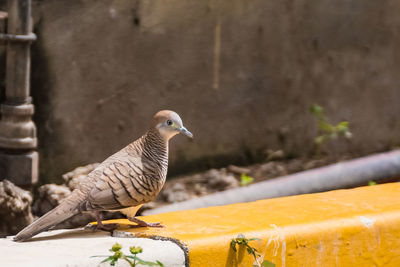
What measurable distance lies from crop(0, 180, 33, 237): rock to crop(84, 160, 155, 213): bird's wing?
159cm

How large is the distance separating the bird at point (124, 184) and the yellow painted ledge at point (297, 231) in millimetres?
127

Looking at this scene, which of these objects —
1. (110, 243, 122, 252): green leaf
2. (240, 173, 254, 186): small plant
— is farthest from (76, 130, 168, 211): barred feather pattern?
(240, 173, 254, 186): small plant

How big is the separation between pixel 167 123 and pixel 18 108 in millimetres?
1647

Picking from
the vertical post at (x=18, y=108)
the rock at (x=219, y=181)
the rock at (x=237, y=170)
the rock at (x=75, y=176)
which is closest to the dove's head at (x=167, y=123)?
the vertical post at (x=18, y=108)

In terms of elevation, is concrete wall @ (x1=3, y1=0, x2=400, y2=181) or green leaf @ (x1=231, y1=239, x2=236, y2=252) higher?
concrete wall @ (x1=3, y1=0, x2=400, y2=181)

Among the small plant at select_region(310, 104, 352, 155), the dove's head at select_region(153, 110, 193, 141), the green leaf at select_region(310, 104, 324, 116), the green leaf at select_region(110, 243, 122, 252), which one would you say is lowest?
the green leaf at select_region(110, 243, 122, 252)

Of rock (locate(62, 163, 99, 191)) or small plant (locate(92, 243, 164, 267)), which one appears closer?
small plant (locate(92, 243, 164, 267))

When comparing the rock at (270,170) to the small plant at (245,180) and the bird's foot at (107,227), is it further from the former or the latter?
the bird's foot at (107,227)

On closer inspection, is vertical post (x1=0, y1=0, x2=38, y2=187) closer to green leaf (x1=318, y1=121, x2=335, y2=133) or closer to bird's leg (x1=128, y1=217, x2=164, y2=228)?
bird's leg (x1=128, y1=217, x2=164, y2=228)

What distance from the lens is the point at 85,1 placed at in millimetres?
4652

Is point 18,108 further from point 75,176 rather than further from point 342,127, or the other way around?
point 342,127

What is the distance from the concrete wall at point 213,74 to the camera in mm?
4680

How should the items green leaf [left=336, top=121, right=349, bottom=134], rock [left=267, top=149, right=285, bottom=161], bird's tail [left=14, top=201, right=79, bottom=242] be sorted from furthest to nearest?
green leaf [left=336, top=121, right=349, bottom=134] < rock [left=267, top=149, right=285, bottom=161] < bird's tail [left=14, top=201, right=79, bottom=242]

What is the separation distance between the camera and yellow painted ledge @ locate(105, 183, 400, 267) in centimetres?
273
